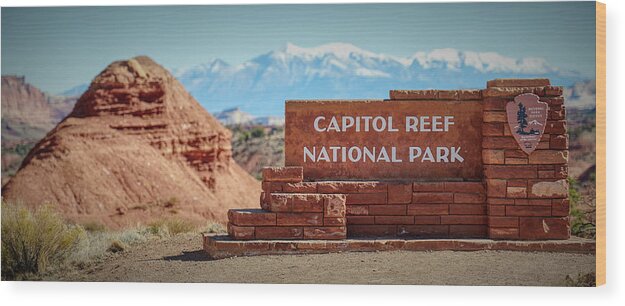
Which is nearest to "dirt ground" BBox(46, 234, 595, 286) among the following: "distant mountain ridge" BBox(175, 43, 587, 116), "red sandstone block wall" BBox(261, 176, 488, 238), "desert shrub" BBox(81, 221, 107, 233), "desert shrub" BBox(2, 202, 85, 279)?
"red sandstone block wall" BBox(261, 176, 488, 238)

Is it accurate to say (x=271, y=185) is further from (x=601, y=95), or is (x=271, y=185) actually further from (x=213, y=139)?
(x=213, y=139)

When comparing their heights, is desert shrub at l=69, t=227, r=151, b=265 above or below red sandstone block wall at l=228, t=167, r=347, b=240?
below

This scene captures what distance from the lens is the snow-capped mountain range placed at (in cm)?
3006

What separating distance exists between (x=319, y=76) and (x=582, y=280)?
30634 mm

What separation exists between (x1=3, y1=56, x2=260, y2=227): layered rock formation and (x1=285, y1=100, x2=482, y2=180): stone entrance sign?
31.5ft

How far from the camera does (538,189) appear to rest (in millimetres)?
12984

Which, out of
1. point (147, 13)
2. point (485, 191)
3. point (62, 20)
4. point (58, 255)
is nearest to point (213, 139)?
point (147, 13)

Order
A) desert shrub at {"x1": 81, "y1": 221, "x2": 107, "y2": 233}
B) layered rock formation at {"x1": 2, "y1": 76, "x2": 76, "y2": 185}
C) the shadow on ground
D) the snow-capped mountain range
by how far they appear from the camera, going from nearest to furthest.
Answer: the shadow on ground, desert shrub at {"x1": 81, "y1": 221, "x2": 107, "y2": 233}, layered rock formation at {"x1": 2, "y1": 76, "x2": 76, "y2": 185}, the snow-capped mountain range

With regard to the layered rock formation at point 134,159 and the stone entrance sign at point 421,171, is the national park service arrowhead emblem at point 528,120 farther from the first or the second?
the layered rock formation at point 134,159

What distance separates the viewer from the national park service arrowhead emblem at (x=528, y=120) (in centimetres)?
1298

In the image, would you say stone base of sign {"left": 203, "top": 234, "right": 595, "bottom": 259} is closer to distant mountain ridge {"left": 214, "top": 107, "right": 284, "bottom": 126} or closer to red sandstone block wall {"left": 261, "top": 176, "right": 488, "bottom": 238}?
red sandstone block wall {"left": 261, "top": 176, "right": 488, "bottom": 238}

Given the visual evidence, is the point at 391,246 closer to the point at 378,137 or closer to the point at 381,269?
the point at 381,269

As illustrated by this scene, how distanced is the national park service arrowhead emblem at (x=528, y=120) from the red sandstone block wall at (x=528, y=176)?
0.07 m

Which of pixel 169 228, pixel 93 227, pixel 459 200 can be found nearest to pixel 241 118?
pixel 93 227
